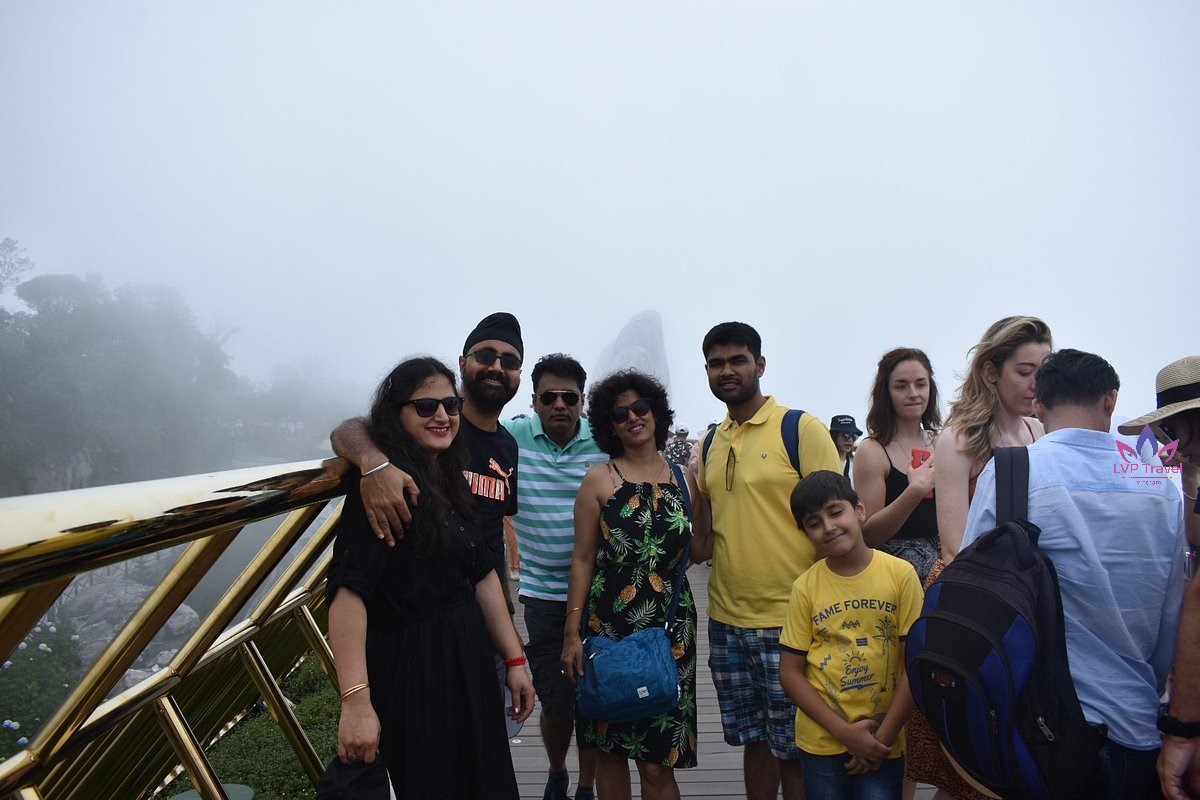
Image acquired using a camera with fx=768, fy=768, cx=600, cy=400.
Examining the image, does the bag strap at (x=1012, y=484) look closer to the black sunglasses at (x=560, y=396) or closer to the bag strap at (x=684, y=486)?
the bag strap at (x=684, y=486)

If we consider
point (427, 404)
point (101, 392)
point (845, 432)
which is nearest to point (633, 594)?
point (427, 404)

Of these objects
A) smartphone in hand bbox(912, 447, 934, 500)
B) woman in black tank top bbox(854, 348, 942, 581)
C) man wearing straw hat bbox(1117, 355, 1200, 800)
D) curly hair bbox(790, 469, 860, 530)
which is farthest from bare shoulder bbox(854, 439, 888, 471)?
man wearing straw hat bbox(1117, 355, 1200, 800)

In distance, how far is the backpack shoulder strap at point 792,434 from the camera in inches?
114

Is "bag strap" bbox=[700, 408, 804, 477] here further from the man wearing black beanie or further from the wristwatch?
the wristwatch

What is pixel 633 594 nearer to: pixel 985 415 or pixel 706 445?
pixel 706 445

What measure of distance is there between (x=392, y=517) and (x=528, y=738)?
315 cm

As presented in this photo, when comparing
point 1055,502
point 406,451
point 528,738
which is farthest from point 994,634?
point 528,738

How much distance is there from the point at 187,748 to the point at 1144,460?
2317 millimetres

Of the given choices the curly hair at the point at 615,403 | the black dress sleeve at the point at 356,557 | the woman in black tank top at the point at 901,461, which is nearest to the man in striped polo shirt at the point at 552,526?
→ the curly hair at the point at 615,403

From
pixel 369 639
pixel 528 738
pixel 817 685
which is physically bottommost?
pixel 528 738

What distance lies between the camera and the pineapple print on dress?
2.60 metres

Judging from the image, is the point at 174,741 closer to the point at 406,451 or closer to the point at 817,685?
the point at 406,451

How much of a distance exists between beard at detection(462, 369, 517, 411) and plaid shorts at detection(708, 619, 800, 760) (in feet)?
3.89

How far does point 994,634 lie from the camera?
1.72m
